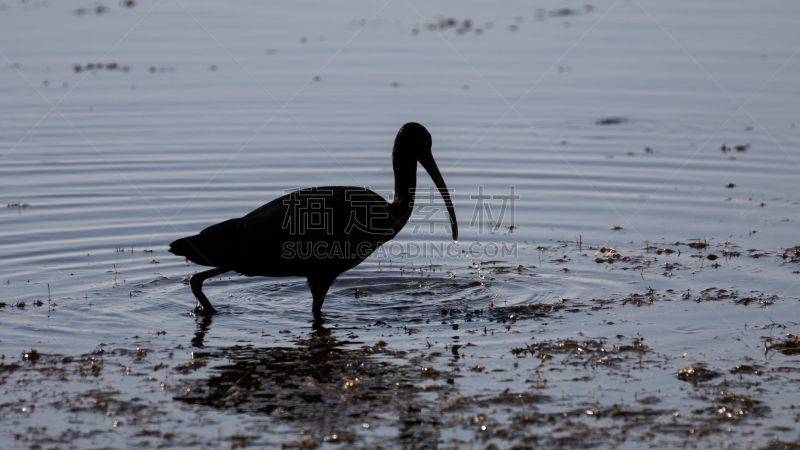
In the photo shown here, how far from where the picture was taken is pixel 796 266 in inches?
318

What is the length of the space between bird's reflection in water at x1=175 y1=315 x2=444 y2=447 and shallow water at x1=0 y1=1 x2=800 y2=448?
25 mm

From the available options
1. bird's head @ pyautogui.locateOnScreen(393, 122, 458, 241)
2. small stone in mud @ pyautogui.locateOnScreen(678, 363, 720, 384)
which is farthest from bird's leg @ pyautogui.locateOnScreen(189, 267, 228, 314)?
small stone in mud @ pyautogui.locateOnScreen(678, 363, 720, 384)

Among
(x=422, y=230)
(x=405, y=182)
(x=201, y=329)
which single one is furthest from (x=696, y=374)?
(x=422, y=230)

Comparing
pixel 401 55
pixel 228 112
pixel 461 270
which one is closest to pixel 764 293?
pixel 461 270

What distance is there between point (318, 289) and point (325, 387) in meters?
1.90

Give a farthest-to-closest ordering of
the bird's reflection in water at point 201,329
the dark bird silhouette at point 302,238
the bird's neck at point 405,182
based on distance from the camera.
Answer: the bird's neck at point 405,182 < the dark bird silhouette at point 302,238 < the bird's reflection in water at point 201,329

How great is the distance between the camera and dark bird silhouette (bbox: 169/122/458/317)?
705 cm

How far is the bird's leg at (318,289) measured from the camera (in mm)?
7309

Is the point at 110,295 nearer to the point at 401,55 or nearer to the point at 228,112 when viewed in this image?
the point at 228,112

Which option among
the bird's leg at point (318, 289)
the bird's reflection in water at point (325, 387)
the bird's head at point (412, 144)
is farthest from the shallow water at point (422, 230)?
the bird's head at point (412, 144)

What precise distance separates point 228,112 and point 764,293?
10.6 m

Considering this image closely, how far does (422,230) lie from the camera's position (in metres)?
10.4

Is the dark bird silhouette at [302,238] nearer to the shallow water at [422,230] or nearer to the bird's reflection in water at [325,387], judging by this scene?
the shallow water at [422,230]

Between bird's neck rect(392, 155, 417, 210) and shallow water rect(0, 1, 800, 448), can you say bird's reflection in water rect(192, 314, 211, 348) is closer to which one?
shallow water rect(0, 1, 800, 448)
